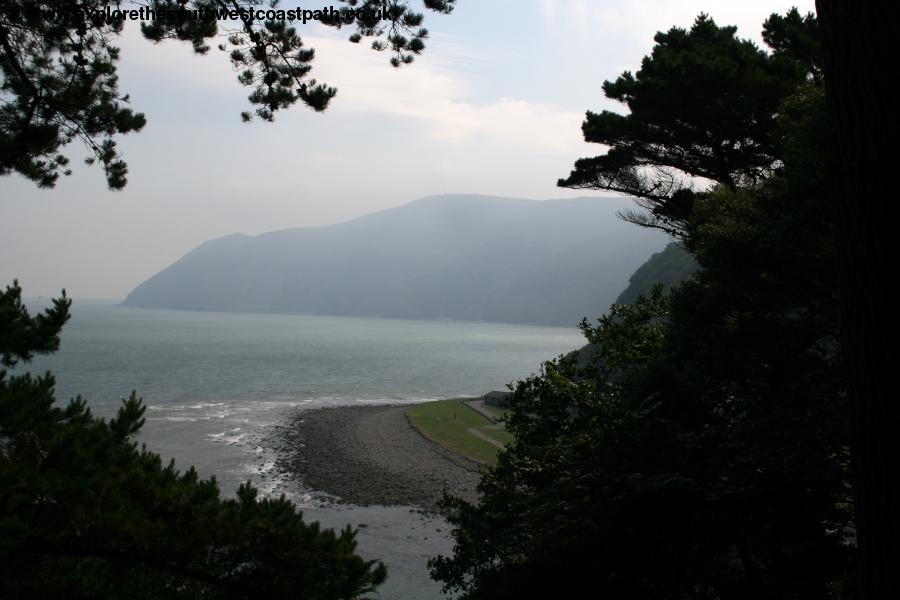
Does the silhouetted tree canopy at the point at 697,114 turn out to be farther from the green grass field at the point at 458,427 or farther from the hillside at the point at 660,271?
the hillside at the point at 660,271

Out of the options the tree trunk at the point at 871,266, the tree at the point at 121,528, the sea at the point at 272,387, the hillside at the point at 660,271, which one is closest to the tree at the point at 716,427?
the tree at the point at 121,528

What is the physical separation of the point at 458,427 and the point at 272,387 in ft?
94.0

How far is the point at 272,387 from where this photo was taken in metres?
64.4

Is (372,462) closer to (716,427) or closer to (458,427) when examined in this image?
(458,427)

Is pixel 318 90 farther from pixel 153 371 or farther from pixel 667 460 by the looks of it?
pixel 153 371

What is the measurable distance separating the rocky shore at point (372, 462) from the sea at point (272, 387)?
107cm

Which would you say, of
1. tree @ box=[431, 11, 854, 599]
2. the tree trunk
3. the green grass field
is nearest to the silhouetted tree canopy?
tree @ box=[431, 11, 854, 599]

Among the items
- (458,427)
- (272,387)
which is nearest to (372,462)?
(458,427)

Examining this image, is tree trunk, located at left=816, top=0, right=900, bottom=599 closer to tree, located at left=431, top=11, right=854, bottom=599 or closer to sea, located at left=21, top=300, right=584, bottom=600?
tree, located at left=431, top=11, right=854, bottom=599

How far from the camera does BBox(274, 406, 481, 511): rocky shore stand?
2894 cm

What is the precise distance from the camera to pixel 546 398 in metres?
12.9

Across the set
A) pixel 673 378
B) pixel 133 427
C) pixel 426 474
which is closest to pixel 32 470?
pixel 133 427

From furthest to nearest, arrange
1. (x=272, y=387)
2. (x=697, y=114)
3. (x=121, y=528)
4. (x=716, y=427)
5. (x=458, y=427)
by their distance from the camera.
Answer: (x=272, y=387) → (x=458, y=427) → (x=697, y=114) → (x=716, y=427) → (x=121, y=528)

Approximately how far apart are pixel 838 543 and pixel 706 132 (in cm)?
941
